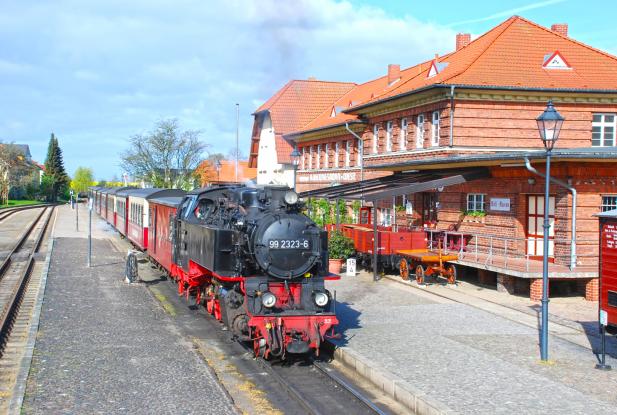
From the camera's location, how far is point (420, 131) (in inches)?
Answer: 928

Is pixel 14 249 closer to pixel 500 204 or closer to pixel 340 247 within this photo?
pixel 340 247

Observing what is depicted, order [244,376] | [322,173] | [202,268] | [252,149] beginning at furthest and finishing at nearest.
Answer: [252,149] → [322,173] → [202,268] → [244,376]

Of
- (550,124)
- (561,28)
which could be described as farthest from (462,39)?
(550,124)

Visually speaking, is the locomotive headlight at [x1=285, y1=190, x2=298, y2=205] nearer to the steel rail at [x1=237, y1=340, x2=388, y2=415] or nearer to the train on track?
the train on track

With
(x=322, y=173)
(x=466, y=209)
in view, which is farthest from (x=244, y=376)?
(x=322, y=173)

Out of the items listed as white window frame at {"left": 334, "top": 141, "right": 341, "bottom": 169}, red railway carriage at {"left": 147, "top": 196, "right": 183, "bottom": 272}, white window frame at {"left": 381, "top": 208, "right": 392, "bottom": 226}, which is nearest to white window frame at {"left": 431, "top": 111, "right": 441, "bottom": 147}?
white window frame at {"left": 381, "top": 208, "right": 392, "bottom": 226}

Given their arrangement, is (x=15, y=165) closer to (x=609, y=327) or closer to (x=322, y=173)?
(x=322, y=173)

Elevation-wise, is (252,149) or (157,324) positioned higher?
(252,149)

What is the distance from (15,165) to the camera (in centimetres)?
8119

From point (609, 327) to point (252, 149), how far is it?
132 feet


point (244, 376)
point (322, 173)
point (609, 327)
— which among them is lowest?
point (244, 376)

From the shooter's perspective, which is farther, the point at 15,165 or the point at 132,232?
the point at 15,165

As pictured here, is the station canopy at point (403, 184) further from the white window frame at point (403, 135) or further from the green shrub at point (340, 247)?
the green shrub at point (340, 247)

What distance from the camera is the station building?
54.1 ft
